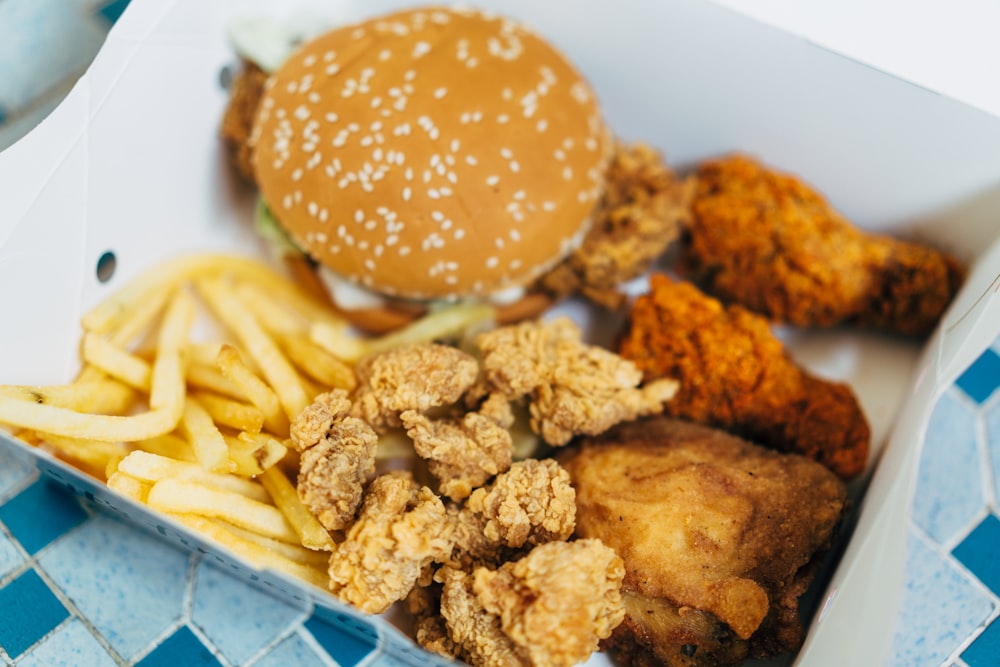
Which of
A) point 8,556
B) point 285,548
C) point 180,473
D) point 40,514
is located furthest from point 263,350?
point 8,556

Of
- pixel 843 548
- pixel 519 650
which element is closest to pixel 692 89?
pixel 843 548

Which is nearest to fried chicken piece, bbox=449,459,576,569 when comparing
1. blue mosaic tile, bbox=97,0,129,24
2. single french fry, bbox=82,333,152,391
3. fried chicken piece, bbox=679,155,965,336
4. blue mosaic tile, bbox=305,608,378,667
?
blue mosaic tile, bbox=305,608,378,667

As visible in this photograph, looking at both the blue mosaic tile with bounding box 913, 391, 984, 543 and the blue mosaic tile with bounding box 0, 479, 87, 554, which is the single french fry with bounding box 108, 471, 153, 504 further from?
the blue mosaic tile with bounding box 913, 391, 984, 543

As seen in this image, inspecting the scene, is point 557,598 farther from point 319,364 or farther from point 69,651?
point 69,651

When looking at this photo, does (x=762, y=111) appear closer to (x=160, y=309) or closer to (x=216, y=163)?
(x=216, y=163)

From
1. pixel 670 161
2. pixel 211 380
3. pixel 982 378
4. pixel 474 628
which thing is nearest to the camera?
pixel 474 628

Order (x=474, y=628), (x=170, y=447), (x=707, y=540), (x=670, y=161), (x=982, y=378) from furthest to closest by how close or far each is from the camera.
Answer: (x=670, y=161) < (x=982, y=378) < (x=170, y=447) < (x=707, y=540) < (x=474, y=628)
